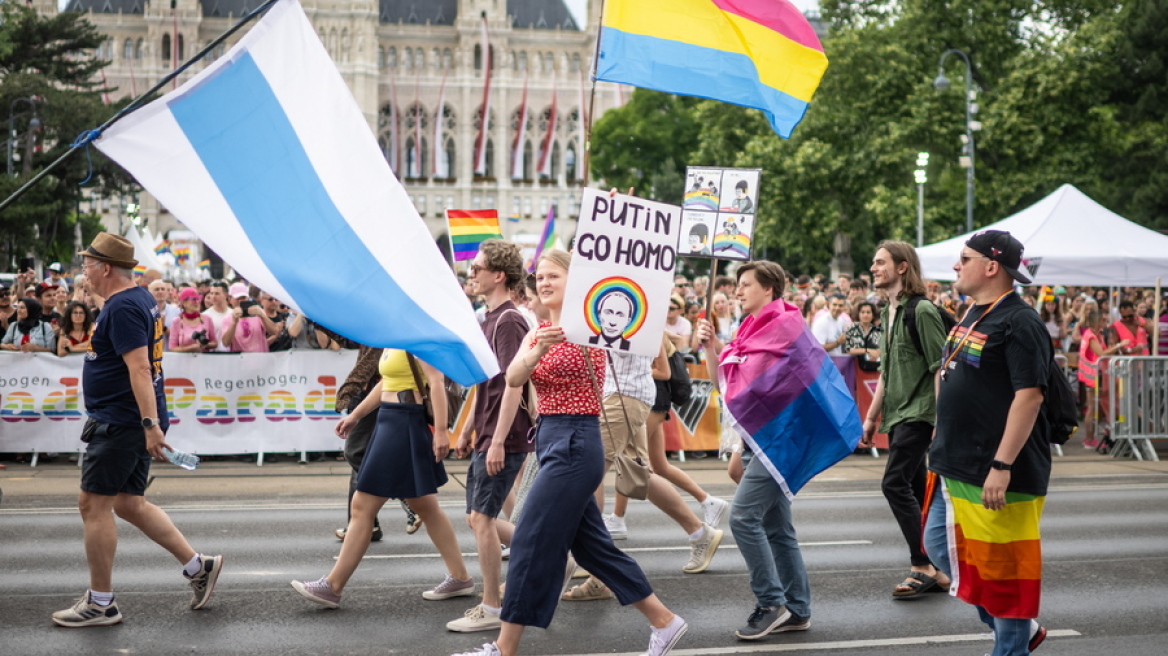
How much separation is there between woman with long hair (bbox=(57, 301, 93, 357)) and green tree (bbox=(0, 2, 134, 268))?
26994 millimetres

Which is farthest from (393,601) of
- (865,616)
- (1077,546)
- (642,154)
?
(642,154)

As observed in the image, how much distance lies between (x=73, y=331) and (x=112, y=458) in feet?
26.1

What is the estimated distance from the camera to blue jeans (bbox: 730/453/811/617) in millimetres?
6305

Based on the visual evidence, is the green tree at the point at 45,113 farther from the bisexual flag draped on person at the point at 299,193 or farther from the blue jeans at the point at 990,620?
the blue jeans at the point at 990,620

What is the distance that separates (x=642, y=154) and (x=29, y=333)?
6737cm

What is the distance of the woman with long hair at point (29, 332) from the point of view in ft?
46.1

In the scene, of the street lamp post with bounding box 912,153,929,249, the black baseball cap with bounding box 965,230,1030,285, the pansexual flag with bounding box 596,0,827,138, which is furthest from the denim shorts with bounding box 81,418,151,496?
the street lamp post with bounding box 912,153,929,249

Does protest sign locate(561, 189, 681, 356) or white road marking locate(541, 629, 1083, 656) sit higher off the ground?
protest sign locate(561, 189, 681, 356)

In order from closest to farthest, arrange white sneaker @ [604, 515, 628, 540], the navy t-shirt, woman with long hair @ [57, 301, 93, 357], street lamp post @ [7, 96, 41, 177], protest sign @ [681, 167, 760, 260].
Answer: the navy t-shirt
protest sign @ [681, 167, 760, 260]
white sneaker @ [604, 515, 628, 540]
woman with long hair @ [57, 301, 93, 357]
street lamp post @ [7, 96, 41, 177]

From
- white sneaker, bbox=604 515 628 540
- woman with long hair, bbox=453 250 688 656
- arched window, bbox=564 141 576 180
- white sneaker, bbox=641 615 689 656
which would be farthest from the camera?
arched window, bbox=564 141 576 180

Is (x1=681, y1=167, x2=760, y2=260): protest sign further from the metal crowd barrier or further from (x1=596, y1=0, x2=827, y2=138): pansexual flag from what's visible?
the metal crowd barrier

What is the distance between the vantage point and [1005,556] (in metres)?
5.10

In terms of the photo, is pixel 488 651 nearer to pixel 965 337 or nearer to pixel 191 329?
pixel 965 337

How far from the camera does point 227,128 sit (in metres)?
5.70
